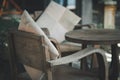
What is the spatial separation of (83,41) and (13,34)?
2.40 feet

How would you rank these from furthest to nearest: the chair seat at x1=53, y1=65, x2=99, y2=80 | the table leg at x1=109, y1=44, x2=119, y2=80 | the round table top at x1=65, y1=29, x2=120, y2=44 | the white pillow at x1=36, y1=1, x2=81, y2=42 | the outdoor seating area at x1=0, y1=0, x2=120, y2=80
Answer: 1. the white pillow at x1=36, y1=1, x2=81, y2=42
2. the table leg at x1=109, y1=44, x2=119, y2=80
3. the round table top at x1=65, y1=29, x2=120, y2=44
4. the chair seat at x1=53, y1=65, x2=99, y2=80
5. the outdoor seating area at x1=0, y1=0, x2=120, y2=80

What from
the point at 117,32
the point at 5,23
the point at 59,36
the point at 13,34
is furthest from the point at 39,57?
the point at 5,23

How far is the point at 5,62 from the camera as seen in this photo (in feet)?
16.5

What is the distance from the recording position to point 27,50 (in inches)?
127

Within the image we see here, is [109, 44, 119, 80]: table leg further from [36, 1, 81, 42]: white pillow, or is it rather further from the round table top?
[36, 1, 81, 42]: white pillow

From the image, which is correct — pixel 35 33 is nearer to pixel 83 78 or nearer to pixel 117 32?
pixel 83 78

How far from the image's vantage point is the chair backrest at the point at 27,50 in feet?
9.90

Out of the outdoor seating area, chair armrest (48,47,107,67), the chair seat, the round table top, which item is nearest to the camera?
chair armrest (48,47,107,67)

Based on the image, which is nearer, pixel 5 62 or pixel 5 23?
pixel 5 62

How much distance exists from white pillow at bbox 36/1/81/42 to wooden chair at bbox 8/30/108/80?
1.26 m

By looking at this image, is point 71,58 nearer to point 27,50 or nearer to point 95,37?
point 27,50

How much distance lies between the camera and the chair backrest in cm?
302

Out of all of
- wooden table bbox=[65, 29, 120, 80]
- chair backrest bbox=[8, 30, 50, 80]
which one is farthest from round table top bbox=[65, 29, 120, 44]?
chair backrest bbox=[8, 30, 50, 80]

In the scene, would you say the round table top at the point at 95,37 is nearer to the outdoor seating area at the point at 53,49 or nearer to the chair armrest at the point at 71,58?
the outdoor seating area at the point at 53,49
